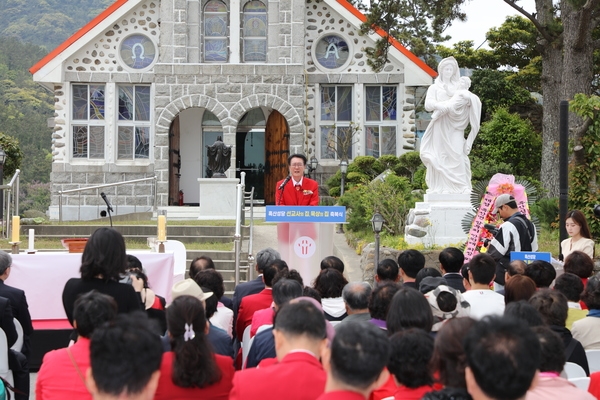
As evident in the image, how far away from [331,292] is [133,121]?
704 inches

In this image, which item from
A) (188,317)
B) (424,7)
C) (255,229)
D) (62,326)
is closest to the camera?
(188,317)

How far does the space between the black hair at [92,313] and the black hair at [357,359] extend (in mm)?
1311

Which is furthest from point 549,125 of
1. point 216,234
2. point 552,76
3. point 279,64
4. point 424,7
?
point 216,234

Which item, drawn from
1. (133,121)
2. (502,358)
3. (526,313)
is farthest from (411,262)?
(133,121)

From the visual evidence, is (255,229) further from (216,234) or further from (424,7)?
(424,7)

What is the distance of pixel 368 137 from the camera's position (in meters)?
23.2

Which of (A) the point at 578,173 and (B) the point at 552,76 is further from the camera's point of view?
(B) the point at 552,76

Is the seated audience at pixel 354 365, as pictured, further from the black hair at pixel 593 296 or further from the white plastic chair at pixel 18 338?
the white plastic chair at pixel 18 338

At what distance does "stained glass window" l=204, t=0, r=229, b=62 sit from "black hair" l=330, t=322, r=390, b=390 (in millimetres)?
20271

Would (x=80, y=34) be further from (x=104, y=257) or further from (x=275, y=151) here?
(x=104, y=257)

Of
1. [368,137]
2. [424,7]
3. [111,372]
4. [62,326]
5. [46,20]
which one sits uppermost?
[46,20]

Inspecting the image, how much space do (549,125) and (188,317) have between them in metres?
18.2

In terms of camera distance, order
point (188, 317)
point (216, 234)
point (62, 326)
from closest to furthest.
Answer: point (188, 317) < point (62, 326) < point (216, 234)

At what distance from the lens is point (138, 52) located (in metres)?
23.0
